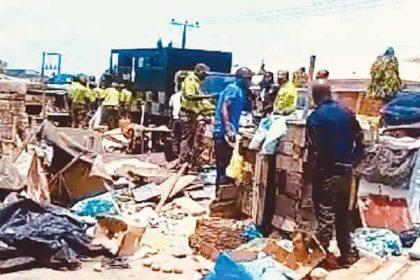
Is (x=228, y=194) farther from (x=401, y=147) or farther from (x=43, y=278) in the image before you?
(x=43, y=278)

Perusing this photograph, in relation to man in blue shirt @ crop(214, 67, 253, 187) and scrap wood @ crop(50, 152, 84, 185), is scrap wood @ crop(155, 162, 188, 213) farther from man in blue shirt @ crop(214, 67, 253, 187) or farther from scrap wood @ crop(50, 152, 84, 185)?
scrap wood @ crop(50, 152, 84, 185)

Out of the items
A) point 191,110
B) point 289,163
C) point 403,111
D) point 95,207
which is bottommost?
point 95,207

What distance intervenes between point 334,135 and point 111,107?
18045mm

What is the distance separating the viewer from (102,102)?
25.3m

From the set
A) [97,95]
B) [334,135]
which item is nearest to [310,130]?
[334,135]

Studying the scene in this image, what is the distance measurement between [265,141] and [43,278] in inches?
115

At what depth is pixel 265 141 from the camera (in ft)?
28.9

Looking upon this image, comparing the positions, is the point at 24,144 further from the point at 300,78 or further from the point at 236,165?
the point at 300,78

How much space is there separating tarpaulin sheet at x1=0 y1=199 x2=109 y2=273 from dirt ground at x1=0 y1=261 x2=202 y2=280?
0.42ft

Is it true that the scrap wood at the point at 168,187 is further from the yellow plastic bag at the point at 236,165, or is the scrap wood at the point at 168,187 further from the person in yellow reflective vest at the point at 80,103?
the person in yellow reflective vest at the point at 80,103

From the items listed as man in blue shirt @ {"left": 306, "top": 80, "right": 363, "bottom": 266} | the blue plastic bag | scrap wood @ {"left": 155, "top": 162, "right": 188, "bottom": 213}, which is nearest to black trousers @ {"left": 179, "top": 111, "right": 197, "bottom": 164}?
scrap wood @ {"left": 155, "top": 162, "right": 188, "bottom": 213}

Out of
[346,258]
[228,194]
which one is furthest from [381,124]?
[346,258]

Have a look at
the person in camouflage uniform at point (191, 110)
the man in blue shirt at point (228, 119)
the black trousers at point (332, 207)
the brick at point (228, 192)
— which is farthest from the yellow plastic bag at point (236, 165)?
the person in camouflage uniform at point (191, 110)

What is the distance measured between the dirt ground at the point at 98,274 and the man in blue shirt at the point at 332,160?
1.37 m
